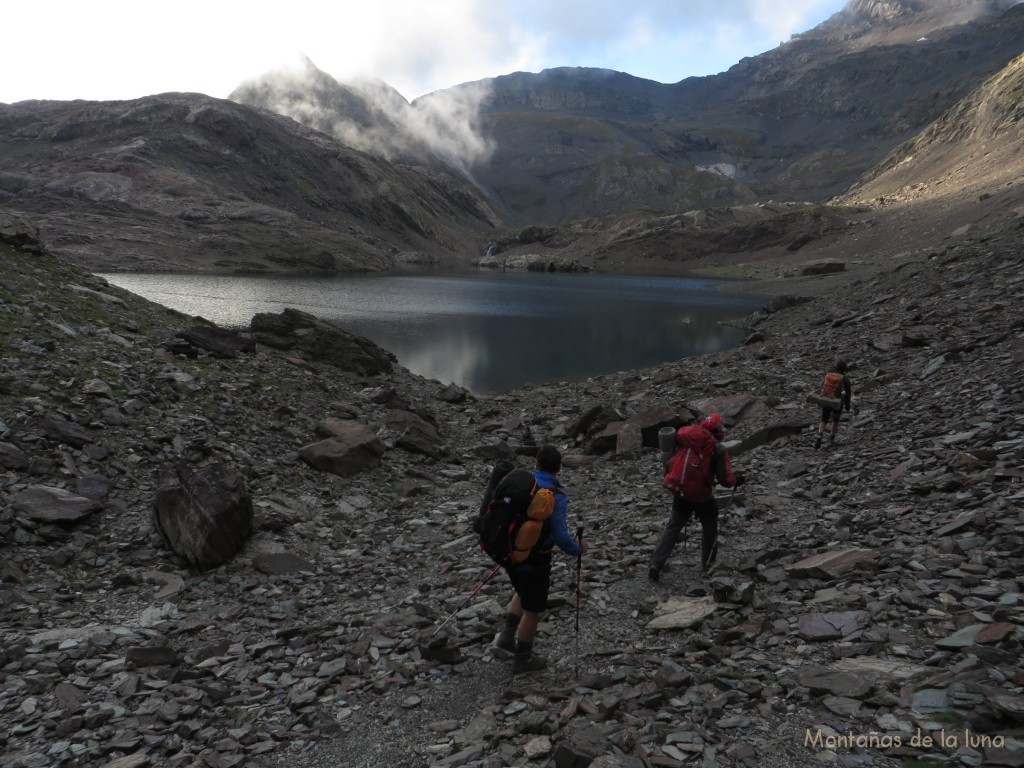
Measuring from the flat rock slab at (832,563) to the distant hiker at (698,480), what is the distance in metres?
1.38

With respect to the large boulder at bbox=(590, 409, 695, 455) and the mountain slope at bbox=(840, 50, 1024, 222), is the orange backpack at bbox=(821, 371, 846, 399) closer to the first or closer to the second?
the large boulder at bbox=(590, 409, 695, 455)

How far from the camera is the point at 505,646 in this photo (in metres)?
8.23

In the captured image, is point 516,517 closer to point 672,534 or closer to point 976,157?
point 672,534

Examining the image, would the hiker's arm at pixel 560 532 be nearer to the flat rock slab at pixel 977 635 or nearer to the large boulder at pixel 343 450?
the flat rock slab at pixel 977 635

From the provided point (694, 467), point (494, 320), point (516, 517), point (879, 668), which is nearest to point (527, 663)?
point (516, 517)

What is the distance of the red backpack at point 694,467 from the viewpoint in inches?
387

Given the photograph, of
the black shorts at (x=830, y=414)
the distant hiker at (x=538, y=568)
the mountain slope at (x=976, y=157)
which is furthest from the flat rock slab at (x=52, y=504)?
the mountain slope at (x=976, y=157)

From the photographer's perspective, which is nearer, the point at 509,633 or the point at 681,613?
the point at 509,633

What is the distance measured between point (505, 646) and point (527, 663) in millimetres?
501

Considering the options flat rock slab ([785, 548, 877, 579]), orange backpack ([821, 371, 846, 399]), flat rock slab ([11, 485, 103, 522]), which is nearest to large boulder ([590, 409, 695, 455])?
orange backpack ([821, 371, 846, 399])

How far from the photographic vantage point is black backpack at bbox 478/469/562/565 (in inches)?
288

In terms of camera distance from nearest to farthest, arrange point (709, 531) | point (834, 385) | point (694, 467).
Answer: point (694, 467), point (709, 531), point (834, 385)

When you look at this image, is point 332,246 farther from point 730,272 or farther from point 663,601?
point 663,601

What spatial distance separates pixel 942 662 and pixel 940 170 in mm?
223438
